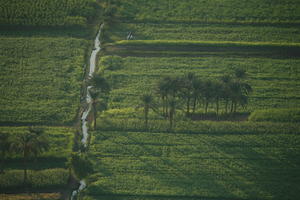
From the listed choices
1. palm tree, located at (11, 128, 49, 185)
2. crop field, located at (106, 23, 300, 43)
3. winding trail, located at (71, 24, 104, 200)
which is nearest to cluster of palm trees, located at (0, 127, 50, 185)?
palm tree, located at (11, 128, 49, 185)

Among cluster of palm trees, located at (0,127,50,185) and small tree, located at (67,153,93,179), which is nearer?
cluster of palm trees, located at (0,127,50,185)

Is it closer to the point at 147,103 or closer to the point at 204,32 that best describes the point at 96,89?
the point at 147,103

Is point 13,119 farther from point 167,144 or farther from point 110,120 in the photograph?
point 167,144

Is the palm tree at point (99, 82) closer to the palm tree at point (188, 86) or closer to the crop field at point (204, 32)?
the palm tree at point (188, 86)

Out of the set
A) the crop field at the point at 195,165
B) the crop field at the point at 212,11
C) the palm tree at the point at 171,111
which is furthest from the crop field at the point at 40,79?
the crop field at the point at 212,11

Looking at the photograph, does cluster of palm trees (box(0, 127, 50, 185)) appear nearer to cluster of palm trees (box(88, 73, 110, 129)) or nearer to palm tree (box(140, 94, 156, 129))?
cluster of palm trees (box(88, 73, 110, 129))
